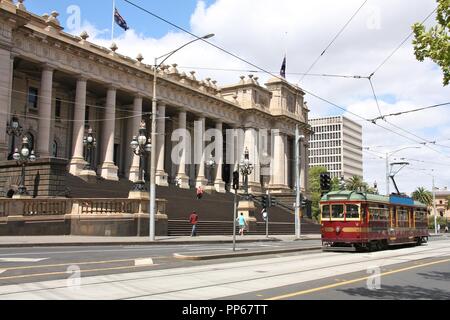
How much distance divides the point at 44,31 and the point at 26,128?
9.40m

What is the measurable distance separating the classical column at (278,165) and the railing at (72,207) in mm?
43878

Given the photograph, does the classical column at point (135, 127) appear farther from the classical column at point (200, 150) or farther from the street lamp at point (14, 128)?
the street lamp at point (14, 128)

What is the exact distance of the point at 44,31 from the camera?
142ft

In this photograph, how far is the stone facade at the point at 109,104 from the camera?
4268 centimetres

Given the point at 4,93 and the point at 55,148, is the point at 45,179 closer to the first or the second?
the point at 4,93

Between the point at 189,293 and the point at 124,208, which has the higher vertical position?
the point at 124,208

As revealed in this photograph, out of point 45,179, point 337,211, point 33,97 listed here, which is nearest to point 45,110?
point 33,97

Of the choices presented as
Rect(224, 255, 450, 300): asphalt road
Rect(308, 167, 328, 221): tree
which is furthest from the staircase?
Rect(308, 167, 328, 221): tree

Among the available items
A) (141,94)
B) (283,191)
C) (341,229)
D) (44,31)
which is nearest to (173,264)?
(341,229)

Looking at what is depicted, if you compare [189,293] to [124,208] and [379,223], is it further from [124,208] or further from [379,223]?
[124,208]

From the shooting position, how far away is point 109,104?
50375mm

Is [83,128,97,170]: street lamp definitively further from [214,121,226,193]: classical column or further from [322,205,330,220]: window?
[322,205,330,220]: window

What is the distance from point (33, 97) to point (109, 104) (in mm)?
7056

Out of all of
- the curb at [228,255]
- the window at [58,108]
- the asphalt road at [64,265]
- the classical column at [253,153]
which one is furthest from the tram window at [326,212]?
the classical column at [253,153]
